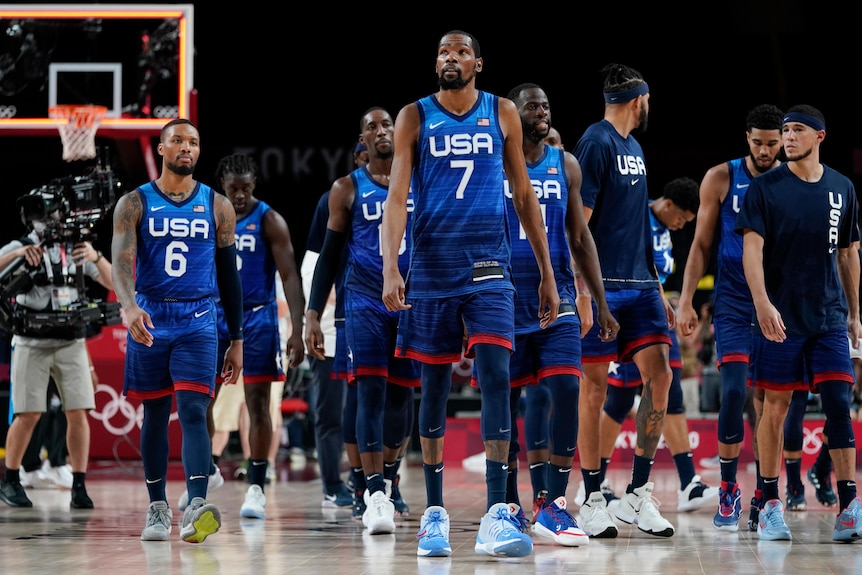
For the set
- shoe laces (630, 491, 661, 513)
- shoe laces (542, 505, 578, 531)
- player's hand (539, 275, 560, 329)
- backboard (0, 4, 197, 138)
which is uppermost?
backboard (0, 4, 197, 138)

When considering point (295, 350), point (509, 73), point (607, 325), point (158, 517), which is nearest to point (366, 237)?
point (295, 350)

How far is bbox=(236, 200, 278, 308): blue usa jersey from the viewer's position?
718 centimetres

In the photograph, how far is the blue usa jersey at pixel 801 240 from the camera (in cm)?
571

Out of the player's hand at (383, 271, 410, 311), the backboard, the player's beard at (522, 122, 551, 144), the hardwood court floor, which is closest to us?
the hardwood court floor

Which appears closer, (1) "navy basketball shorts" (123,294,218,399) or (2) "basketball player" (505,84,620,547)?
(2) "basketball player" (505,84,620,547)

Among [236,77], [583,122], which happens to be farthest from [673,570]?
[236,77]

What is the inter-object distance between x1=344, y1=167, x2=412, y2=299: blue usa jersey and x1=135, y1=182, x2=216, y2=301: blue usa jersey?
1019mm

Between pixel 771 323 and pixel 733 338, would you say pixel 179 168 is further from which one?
pixel 733 338

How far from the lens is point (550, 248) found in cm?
574

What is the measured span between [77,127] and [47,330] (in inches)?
210

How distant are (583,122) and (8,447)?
12354mm

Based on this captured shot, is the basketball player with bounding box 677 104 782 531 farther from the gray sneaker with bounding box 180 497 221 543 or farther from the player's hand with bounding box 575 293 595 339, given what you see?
the gray sneaker with bounding box 180 497 221 543

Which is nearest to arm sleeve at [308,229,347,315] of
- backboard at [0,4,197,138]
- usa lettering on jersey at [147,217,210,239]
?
usa lettering on jersey at [147,217,210,239]

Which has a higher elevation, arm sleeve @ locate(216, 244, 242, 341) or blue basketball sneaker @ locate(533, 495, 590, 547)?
arm sleeve @ locate(216, 244, 242, 341)
